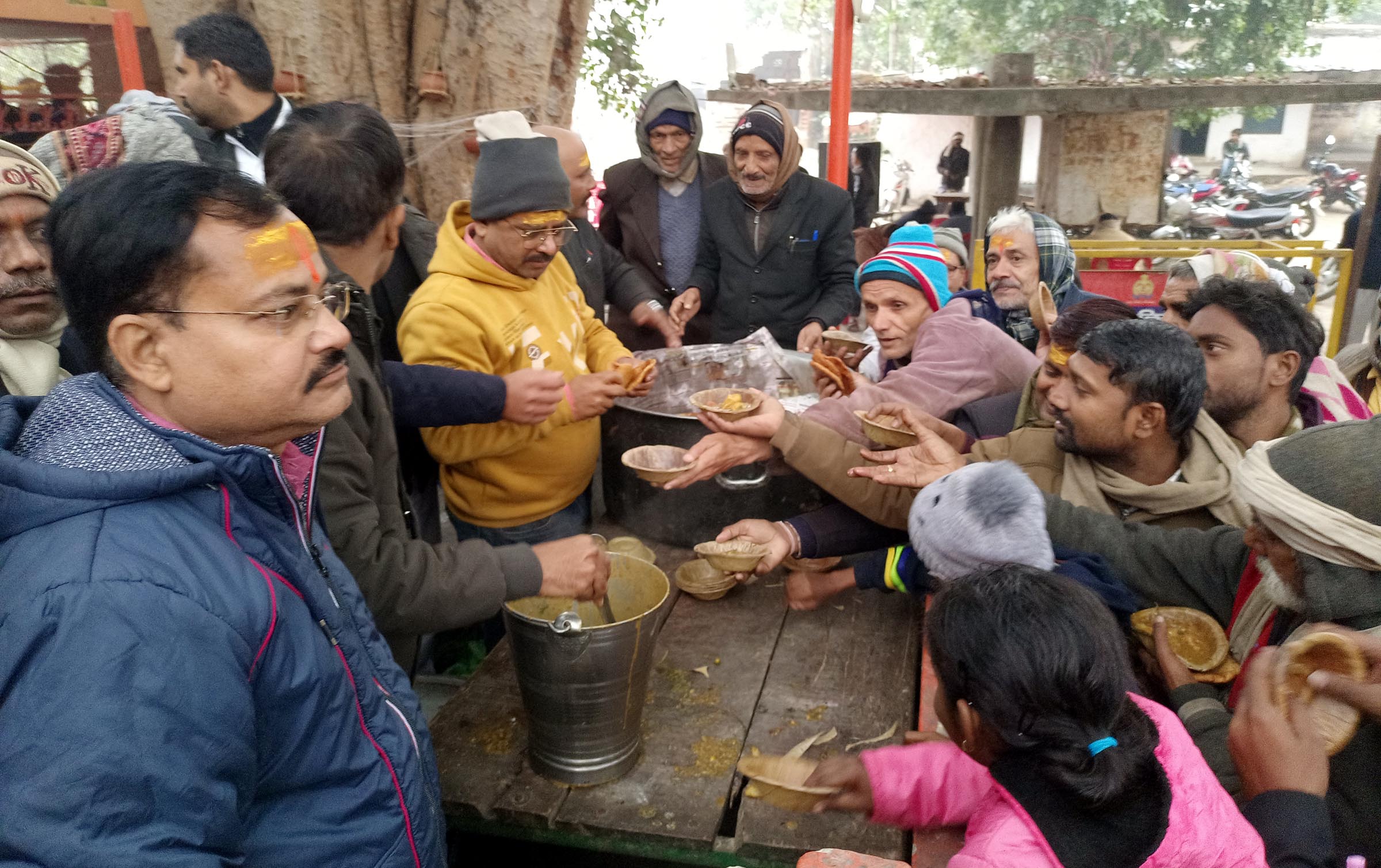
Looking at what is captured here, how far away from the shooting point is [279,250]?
1379 millimetres

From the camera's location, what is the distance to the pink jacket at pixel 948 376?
Result: 3.33 metres

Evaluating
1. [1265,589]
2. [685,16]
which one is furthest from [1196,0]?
[685,16]

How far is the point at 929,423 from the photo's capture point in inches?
124

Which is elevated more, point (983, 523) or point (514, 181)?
point (514, 181)

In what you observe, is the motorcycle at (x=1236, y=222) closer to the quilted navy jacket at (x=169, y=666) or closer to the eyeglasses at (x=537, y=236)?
the eyeglasses at (x=537, y=236)

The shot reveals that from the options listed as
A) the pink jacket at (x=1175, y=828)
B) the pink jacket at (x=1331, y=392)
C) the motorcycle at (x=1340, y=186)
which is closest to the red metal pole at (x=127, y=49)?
the pink jacket at (x=1175, y=828)

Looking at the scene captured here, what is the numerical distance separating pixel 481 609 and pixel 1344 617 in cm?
193

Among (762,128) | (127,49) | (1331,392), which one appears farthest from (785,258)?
(127,49)

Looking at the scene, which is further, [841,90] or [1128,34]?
[1128,34]

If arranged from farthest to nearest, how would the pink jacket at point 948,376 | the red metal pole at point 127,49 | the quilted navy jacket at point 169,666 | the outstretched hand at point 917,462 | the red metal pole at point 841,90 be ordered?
the red metal pole at point 841,90, the red metal pole at point 127,49, the pink jacket at point 948,376, the outstretched hand at point 917,462, the quilted navy jacket at point 169,666

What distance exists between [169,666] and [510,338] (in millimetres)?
2091

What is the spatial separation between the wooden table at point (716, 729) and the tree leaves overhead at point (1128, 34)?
19.8 meters

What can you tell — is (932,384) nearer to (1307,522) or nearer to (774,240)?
(1307,522)

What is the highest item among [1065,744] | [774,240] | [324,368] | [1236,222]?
[324,368]
